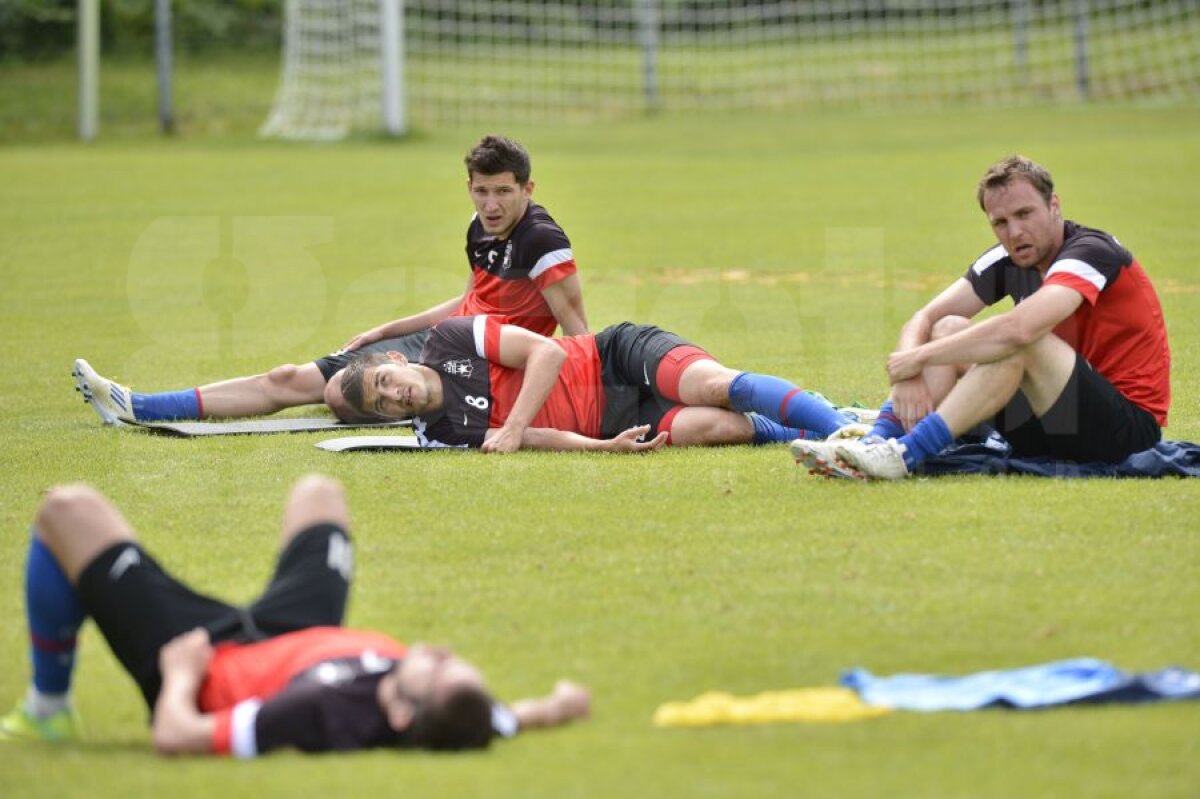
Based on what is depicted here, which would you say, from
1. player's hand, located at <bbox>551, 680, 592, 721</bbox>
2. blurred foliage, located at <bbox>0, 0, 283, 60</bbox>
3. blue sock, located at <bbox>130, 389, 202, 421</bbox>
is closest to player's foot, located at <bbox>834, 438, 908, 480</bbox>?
player's hand, located at <bbox>551, 680, 592, 721</bbox>

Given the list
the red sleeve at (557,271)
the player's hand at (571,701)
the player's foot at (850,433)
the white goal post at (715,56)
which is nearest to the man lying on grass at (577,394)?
the player's foot at (850,433)

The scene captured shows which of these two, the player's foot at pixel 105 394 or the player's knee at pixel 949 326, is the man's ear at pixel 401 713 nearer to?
the player's knee at pixel 949 326

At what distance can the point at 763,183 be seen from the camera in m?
22.8

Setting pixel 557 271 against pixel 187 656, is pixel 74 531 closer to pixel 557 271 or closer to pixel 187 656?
pixel 187 656

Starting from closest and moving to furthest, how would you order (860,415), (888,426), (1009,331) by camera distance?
(1009,331) < (888,426) < (860,415)

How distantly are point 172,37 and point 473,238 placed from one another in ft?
90.5

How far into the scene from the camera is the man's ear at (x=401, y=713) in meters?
4.75

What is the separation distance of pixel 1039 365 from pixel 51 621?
14.3ft

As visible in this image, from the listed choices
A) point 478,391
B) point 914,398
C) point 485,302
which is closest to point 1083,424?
point 914,398

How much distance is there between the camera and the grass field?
15.5 ft

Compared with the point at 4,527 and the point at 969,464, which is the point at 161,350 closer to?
the point at 4,527

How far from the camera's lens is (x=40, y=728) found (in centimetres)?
511

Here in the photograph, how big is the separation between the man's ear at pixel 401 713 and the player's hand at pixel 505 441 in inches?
162

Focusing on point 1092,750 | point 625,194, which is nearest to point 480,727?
point 1092,750
